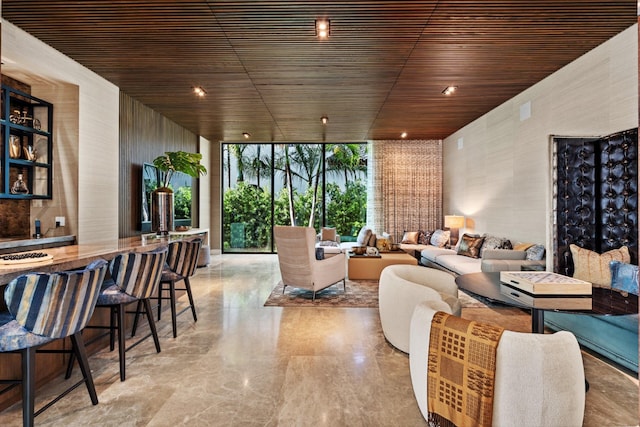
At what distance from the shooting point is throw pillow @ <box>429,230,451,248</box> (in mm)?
7670

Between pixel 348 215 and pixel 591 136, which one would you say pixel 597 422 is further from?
pixel 348 215

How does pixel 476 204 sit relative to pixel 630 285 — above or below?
above

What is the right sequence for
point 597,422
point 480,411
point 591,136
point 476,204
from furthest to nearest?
point 476,204, point 591,136, point 597,422, point 480,411

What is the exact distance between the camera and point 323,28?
3447 mm

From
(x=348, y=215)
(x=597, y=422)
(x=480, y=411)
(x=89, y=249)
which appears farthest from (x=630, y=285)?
(x=348, y=215)

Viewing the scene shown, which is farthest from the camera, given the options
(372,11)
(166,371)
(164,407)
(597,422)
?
(372,11)

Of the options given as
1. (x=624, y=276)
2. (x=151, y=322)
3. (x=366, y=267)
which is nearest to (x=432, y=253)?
(x=366, y=267)

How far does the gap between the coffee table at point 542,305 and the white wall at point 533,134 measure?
1487 mm

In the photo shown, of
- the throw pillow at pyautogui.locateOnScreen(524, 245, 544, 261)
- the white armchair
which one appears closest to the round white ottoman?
the white armchair

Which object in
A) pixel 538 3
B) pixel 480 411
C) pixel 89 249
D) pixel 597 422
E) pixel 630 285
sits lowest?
pixel 597 422

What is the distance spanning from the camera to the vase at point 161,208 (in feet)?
14.0

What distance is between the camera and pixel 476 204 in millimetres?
7016

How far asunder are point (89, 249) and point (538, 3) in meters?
4.34

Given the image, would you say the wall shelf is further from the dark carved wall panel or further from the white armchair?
the dark carved wall panel
